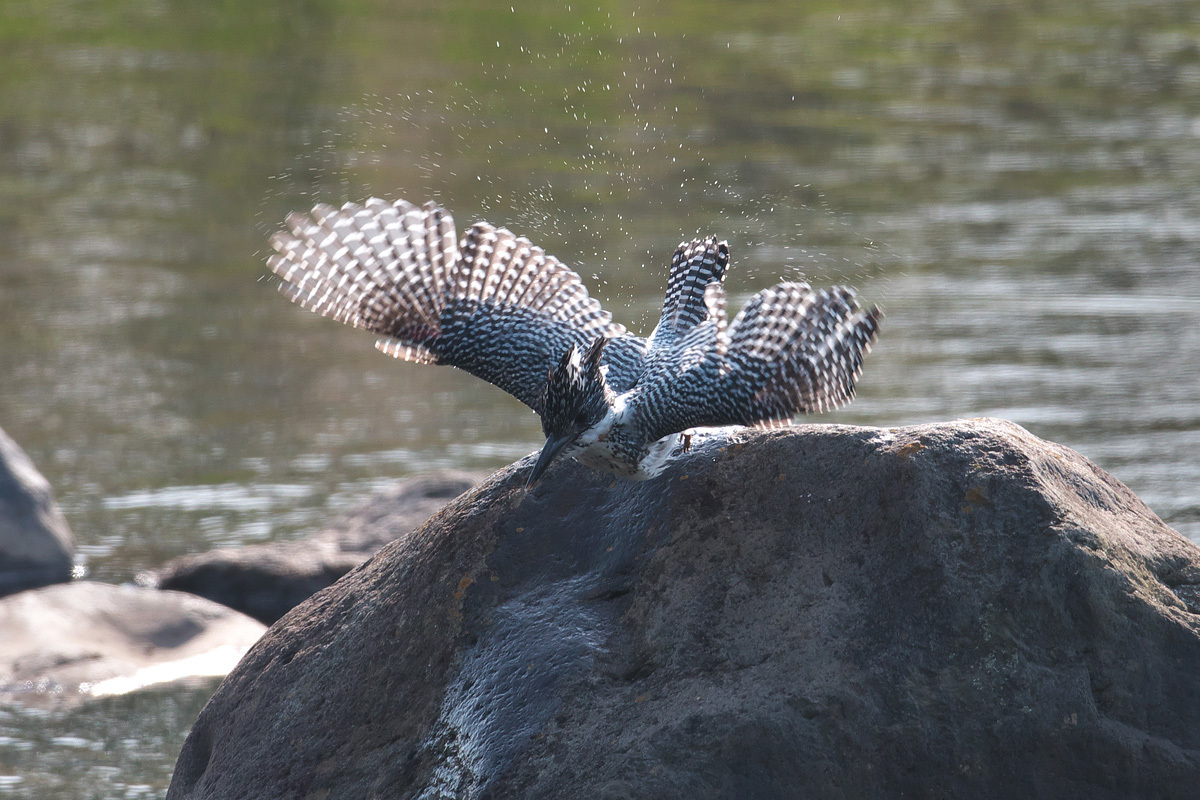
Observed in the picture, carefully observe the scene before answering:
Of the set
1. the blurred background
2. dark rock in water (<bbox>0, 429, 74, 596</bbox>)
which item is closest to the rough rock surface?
the blurred background

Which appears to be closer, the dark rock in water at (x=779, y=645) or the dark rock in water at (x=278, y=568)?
the dark rock in water at (x=779, y=645)

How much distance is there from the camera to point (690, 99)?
1756cm

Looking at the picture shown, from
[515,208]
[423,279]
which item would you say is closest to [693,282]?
[423,279]

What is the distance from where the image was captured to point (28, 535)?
865 centimetres

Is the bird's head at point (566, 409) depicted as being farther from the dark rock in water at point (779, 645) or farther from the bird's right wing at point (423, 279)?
the bird's right wing at point (423, 279)

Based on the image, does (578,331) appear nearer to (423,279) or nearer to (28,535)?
(423,279)

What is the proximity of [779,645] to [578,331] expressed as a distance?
185cm

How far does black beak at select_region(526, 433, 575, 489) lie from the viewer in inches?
196

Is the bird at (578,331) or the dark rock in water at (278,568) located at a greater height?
the bird at (578,331)

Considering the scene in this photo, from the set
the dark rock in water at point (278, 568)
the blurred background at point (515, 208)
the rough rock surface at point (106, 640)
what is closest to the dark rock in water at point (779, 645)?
the blurred background at point (515, 208)

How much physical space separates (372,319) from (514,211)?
325 inches

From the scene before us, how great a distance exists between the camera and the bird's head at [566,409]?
16.5 feet

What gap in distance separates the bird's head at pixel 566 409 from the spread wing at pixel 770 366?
0.19 metres

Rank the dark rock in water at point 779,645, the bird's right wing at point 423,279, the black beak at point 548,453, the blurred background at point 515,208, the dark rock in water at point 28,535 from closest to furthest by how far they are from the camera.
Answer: the dark rock in water at point 779,645 → the black beak at point 548,453 → the bird's right wing at point 423,279 → the dark rock in water at point 28,535 → the blurred background at point 515,208
